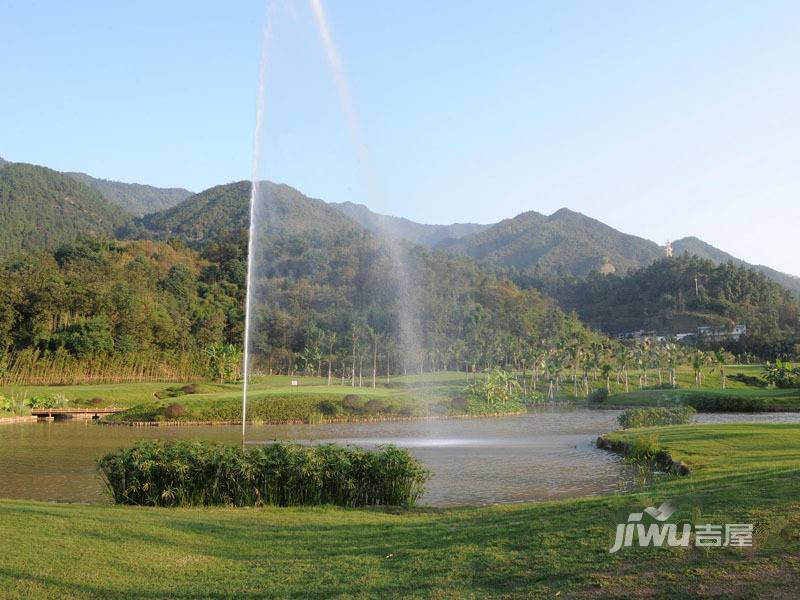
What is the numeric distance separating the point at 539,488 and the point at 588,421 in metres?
33.0

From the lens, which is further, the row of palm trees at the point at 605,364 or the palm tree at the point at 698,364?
the row of palm trees at the point at 605,364

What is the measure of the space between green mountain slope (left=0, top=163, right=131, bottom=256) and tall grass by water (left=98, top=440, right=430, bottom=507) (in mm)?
145646

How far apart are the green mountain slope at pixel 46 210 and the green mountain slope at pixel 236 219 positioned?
12303 mm

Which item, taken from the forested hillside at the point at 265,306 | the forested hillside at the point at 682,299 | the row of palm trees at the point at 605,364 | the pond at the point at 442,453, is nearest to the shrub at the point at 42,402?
the pond at the point at 442,453

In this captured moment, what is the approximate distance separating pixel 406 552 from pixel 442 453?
62.9 feet

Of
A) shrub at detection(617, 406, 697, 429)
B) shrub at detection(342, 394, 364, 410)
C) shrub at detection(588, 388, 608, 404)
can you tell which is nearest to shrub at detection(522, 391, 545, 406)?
shrub at detection(588, 388, 608, 404)

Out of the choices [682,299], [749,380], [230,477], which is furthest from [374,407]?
[682,299]

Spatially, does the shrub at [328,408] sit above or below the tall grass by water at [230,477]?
below

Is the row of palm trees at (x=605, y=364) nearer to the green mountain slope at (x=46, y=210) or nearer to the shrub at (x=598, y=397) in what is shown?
the shrub at (x=598, y=397)

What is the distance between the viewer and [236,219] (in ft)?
607

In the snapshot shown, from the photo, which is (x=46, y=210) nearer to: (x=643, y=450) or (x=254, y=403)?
(x=254, y=403)

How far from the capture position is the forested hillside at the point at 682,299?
496 ft

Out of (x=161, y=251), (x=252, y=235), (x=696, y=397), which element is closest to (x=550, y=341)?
(x=696, y=397)

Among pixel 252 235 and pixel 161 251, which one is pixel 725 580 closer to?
pixel 252 235
